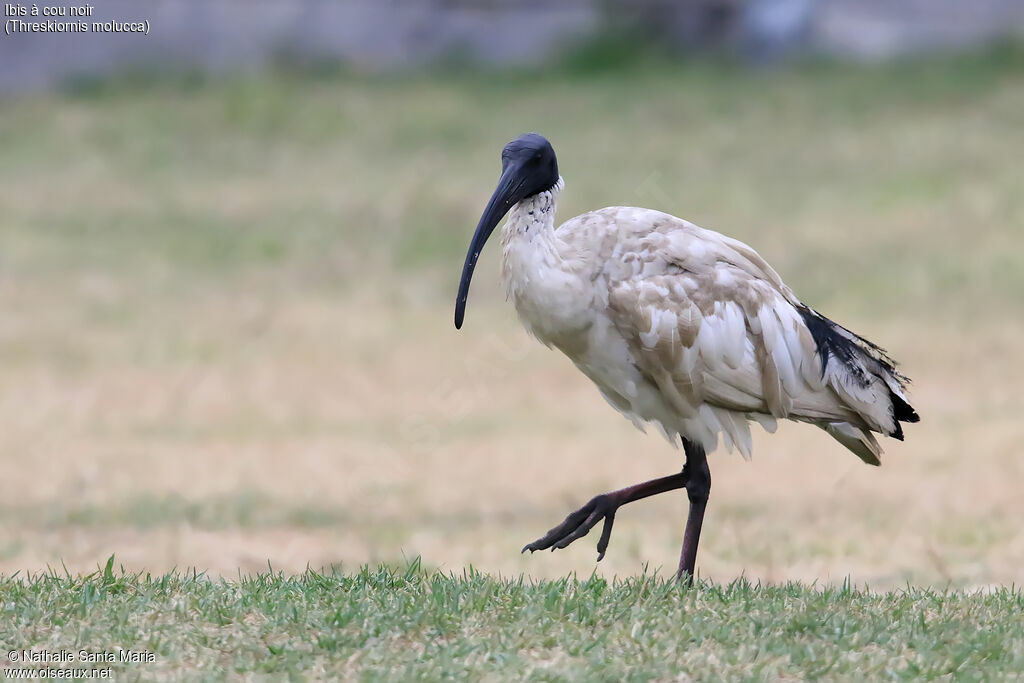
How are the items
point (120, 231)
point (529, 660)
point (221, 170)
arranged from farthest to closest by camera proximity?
point (221, 170) → point (120, 231) → point (529, 660)

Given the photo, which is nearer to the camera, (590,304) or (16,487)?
(590,304)

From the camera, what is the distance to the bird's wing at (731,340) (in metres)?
6.23

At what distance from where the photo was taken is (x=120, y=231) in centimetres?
1780

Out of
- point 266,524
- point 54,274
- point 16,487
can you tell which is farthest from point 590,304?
point 54,274

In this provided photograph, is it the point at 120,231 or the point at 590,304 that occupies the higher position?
the point at 120,231

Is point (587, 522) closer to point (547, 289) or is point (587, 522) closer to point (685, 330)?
point (685, 330)

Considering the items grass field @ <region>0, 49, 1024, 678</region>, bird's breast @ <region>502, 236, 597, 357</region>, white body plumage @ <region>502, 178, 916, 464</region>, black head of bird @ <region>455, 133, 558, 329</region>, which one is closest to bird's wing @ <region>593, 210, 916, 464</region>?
white body plumage @ <region>502, 178, 916, 464</region>

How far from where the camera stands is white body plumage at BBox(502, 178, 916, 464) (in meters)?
6.16

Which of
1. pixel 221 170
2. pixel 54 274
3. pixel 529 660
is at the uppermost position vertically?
pixel 221 170

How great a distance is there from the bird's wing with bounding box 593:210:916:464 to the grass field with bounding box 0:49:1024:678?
78 centimetres

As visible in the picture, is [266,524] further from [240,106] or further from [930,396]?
[240,106]

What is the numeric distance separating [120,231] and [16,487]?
23.7 ft

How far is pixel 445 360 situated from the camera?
14.5 meters

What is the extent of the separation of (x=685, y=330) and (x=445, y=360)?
833 centimetres
